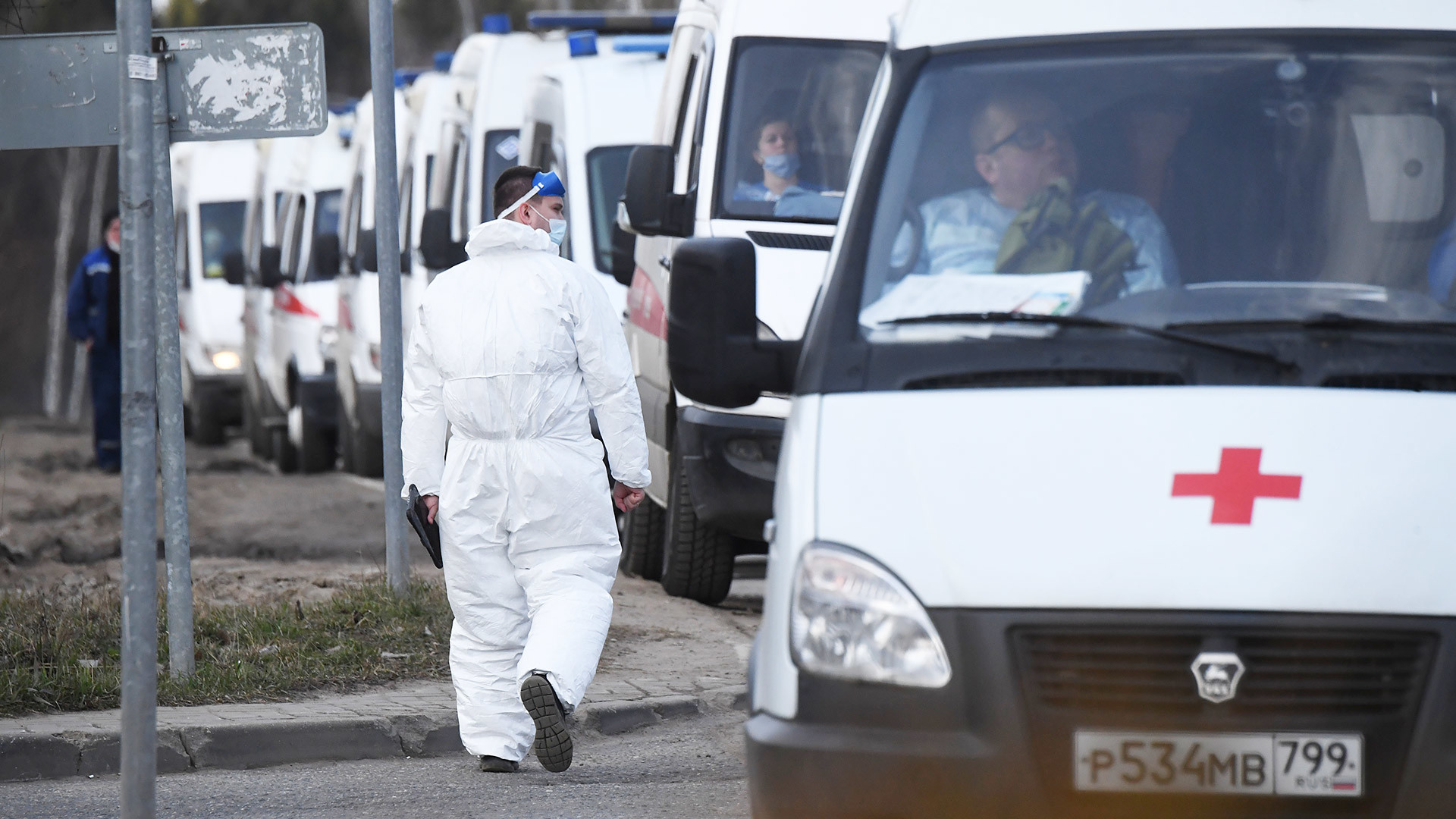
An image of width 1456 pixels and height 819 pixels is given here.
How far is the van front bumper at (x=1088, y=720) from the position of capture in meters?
3.55

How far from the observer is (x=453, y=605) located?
6.21 meters

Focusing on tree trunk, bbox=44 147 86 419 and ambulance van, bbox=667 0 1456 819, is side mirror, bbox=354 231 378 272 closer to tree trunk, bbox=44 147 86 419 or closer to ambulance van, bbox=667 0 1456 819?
ambulance van, bbox=667 0 1456 819

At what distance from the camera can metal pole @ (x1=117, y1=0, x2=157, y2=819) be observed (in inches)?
187

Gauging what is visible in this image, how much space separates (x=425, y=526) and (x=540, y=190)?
0.99 metres

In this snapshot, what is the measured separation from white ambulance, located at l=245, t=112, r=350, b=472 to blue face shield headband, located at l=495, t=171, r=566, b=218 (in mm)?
10739

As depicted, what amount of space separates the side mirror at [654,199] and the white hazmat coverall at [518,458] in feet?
8.11

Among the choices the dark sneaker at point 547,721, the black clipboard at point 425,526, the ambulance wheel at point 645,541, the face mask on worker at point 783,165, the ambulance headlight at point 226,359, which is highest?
the face mask on worker at point 783,165

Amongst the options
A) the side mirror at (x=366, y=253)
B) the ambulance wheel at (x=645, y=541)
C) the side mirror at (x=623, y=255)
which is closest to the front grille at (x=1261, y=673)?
the side mirror at (x=623, y=255)

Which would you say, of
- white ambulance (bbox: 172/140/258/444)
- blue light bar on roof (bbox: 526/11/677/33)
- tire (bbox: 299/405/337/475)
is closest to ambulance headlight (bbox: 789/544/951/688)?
blue light bar on roof (bbox: 526/11/677/33)

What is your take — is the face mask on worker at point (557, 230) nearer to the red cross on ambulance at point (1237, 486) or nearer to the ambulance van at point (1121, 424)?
the ambulance van at point (1121, 424)

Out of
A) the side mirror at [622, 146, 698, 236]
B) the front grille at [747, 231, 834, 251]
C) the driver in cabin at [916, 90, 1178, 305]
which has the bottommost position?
the front grille at [747, 231, 834, 251]


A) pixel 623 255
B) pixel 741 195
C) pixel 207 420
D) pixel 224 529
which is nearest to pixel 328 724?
pixel 741 195

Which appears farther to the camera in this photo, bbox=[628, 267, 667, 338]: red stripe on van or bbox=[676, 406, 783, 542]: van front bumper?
bbox=[628, 267, 667, 338]: red stripe on van

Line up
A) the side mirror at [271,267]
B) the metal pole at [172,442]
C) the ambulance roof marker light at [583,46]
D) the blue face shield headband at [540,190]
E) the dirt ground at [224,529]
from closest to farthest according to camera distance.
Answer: the blue face shield headband at [540,190]
the metal pole at [172,442]
the dirt ground at [224,529]
the ambulance roof marker light at [583,46]
the side mirror at [271,267]
